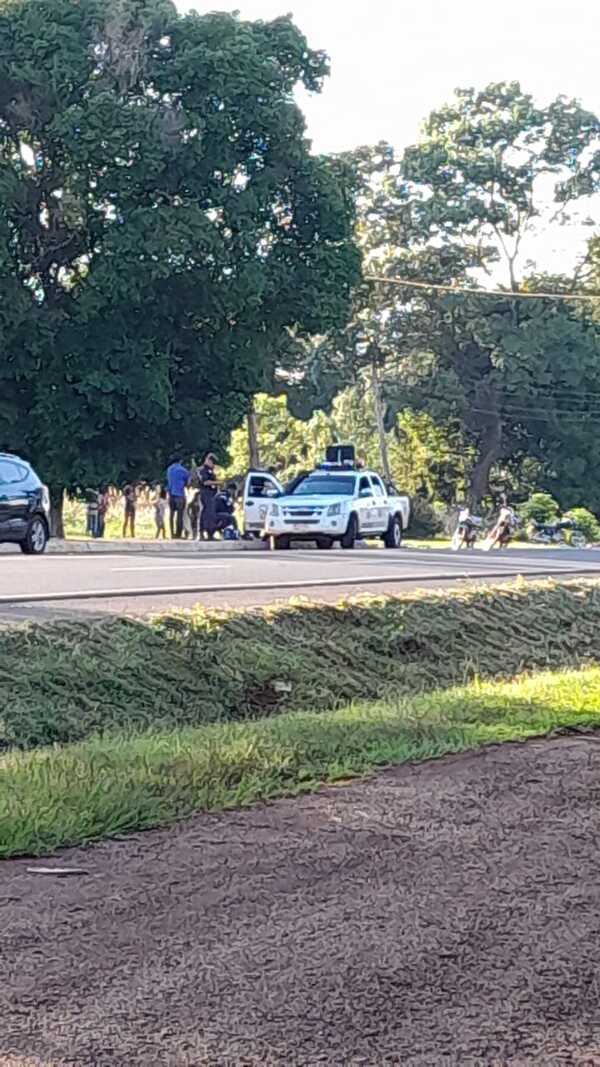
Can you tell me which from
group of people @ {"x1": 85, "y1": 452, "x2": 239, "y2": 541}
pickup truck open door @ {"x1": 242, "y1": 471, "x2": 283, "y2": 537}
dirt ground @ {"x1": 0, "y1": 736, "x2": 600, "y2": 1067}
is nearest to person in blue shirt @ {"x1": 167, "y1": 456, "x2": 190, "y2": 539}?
group of people @ {"x1": 85, "y1": 452, "x2": 239, "y2": 541}

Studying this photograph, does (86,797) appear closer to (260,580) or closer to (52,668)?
(52,668)

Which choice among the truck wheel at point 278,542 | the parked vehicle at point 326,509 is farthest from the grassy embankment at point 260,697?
the truck wheel at point 278,542

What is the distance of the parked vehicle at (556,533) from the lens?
1999 inches

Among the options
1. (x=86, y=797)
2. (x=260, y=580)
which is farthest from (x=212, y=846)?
(x=260, y=580)

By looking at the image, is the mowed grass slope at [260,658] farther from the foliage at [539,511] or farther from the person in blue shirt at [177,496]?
the foliage at [539,511]

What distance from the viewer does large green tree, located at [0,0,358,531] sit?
33062 millimetres

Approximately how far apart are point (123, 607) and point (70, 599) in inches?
30.3

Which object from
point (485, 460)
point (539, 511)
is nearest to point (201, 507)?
point (539, 511)

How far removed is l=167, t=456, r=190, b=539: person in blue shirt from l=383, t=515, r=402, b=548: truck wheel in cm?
464

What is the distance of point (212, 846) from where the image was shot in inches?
226

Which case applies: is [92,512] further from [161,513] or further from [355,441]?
[355,441]

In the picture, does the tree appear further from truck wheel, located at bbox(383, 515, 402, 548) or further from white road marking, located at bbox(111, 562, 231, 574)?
white road marking, located at bbox(111, 562, 231, 574)

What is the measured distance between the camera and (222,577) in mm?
16797

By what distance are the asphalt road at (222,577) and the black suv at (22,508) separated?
175cm
